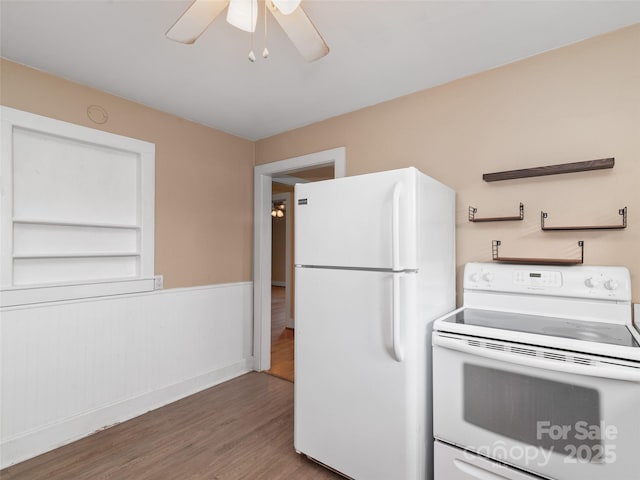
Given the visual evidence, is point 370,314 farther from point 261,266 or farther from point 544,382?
point 261,266

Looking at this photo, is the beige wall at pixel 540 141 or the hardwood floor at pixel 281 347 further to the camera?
the hardwood floor at pixel 281 347

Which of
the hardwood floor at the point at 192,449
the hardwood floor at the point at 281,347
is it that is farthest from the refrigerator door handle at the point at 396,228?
the hardwood floor at the point at 281,347

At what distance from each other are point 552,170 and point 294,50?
5.06 ft

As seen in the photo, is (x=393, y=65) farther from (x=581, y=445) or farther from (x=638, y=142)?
(x=581, y=445)

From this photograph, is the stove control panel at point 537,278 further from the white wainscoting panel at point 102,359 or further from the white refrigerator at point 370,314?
the white wainscoting panel at point 102,359

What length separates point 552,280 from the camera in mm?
1704

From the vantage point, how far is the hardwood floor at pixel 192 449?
1.84m

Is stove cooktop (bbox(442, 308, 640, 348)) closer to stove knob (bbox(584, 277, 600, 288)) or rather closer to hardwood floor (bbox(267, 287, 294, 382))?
stove knob (bbox(584, 277, 600, 288))

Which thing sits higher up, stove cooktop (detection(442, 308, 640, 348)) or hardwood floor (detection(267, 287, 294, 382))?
stove cooktop (detection(442, 308, 640, 348))

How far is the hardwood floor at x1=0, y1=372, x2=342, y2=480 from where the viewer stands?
1.84 m

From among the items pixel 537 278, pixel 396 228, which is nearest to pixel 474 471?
pixel 537 278

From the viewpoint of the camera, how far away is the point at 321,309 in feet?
5.99

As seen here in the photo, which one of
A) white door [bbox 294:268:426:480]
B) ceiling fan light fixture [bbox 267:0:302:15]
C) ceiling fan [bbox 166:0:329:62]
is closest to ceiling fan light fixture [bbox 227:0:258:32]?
ceiling fan [bbox 166:0:329:62]

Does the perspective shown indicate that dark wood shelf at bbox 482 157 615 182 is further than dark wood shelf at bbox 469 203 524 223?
No
